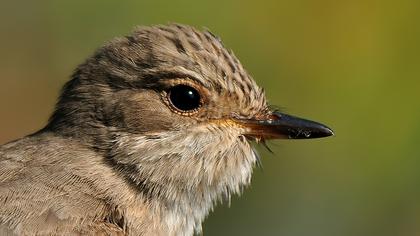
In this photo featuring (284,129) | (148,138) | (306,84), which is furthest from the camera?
(306,84)

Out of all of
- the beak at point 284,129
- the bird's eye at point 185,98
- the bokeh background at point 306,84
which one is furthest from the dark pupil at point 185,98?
the bokeh background at point 306,84

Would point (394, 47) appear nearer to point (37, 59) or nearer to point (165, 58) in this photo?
point (37, 59)

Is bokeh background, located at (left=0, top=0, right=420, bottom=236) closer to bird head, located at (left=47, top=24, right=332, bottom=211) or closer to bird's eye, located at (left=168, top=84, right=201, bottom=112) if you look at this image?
bird head, located at (left=47, top=24, right=332, bottom=211)

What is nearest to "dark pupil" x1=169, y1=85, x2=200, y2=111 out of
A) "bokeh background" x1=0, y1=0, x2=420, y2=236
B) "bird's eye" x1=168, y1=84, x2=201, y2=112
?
"bird's eye" x1=168, y1=84, x2=201, y2=112

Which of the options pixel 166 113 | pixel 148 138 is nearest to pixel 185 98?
pixel 166 113

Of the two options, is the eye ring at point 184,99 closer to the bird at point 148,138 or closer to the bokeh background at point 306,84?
the bird at point 148,138

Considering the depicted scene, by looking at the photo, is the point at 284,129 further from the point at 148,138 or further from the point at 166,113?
the point at 148,138

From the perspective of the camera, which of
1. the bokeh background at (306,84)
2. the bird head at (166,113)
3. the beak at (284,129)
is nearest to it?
the bird head at (166,113)

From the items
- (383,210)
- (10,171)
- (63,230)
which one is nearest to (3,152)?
(10,171)
